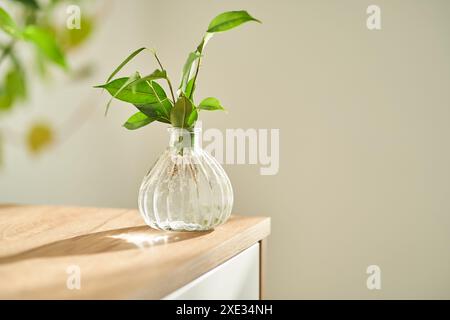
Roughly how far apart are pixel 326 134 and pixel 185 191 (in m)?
1.14

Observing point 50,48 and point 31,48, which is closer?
point 50,48

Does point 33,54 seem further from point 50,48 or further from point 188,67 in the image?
point 188,67

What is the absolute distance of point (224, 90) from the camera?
1914 millimetres

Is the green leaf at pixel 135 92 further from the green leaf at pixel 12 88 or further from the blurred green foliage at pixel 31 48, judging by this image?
the green leaf at pixel 12 88

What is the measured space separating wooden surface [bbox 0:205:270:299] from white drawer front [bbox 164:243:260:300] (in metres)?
0.01

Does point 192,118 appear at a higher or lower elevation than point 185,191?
higher

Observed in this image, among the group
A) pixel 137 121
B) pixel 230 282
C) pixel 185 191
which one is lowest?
pixel 230 282

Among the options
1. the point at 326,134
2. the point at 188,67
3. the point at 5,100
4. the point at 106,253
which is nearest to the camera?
the point at 106,253

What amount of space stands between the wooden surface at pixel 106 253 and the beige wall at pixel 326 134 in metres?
0.76

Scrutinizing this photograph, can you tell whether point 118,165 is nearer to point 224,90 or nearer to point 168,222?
point 224,90

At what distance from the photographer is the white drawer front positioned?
1.91ft

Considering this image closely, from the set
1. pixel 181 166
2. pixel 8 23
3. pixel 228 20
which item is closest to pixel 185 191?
pixel 181 166

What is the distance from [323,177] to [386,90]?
1.22ft

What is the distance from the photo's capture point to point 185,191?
74 cm
